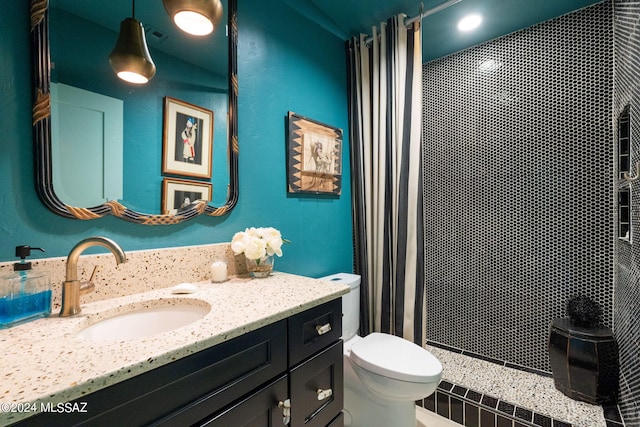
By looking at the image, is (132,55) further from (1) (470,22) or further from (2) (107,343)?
(1) (470,22)

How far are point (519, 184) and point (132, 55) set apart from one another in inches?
91.4

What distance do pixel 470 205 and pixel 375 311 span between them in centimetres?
107

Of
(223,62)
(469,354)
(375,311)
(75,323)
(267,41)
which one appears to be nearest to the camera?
(75,323)

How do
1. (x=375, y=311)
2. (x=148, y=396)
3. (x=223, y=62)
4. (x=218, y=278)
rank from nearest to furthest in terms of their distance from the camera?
(x=148, y=396), (x=218, y=278), (x=223, y=62), (x=375, y=311)

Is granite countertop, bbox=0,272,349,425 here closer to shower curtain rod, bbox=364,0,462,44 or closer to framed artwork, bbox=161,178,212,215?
framed artwork, bbox=161,178,212,215

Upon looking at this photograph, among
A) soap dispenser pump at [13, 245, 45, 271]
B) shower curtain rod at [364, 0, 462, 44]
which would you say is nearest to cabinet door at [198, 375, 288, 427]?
soap dispenser pump at [13, 245, 45, 271]

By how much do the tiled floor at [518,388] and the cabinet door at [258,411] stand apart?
1.40 m

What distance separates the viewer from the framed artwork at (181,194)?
118cm

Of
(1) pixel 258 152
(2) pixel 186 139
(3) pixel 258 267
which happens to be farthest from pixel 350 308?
(2) pixel 186 139

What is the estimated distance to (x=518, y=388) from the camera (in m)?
1.73

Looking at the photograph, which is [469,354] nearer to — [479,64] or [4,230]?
[479,64]

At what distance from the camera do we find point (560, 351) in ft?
5.40

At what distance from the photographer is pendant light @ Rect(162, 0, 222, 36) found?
996 millimetres

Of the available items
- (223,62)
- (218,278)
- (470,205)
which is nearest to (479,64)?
(470,205)
